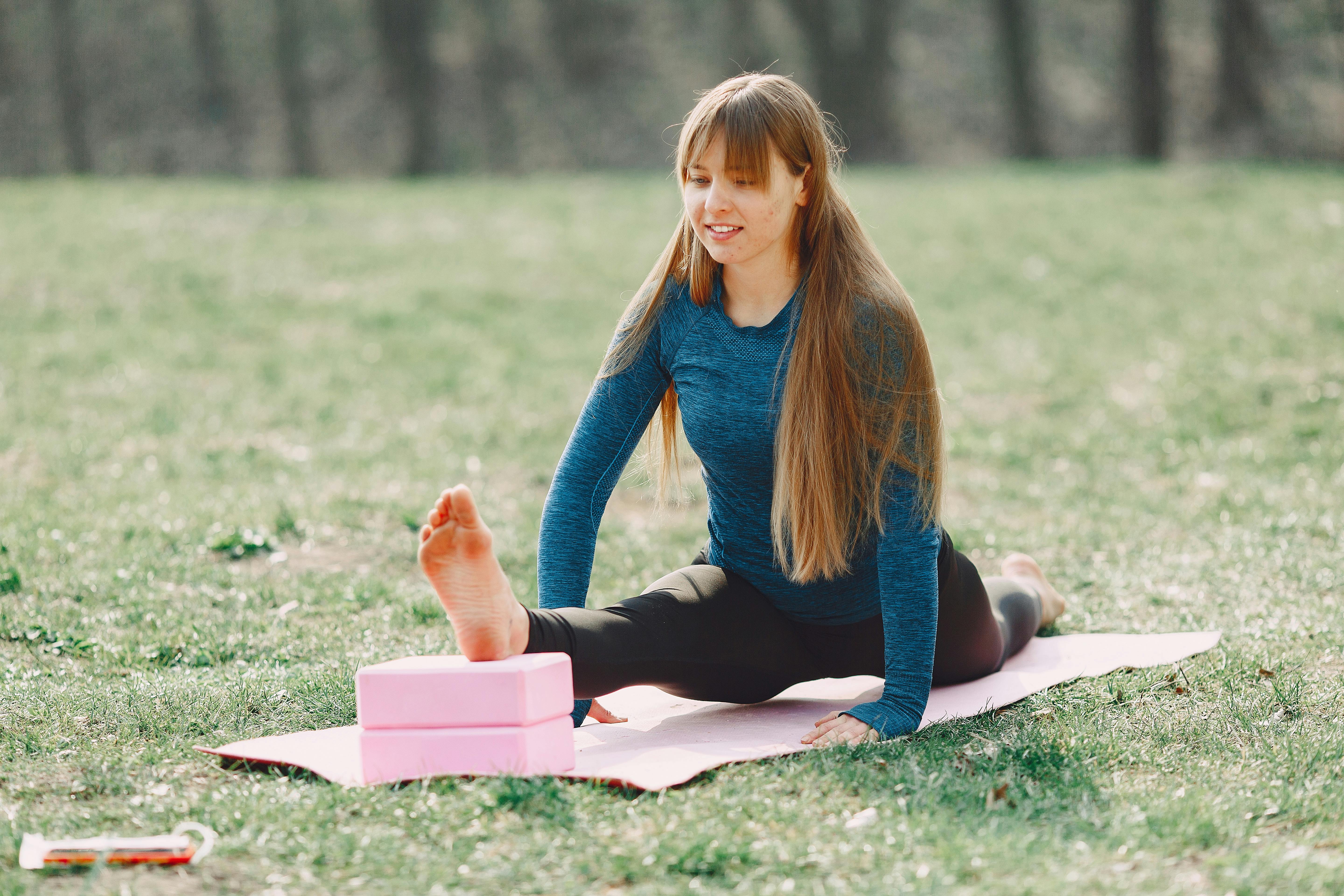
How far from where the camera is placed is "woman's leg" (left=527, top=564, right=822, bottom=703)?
315 centimetres

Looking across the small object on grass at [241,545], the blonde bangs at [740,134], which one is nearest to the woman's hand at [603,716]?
the blonde bangs at [740,134]

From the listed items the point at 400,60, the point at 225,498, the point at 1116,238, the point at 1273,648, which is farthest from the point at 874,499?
the point at 400,60

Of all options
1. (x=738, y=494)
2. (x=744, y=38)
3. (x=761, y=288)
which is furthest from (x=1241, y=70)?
(x=738, y=494)

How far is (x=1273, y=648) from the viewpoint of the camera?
412 centimetres

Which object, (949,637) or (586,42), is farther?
(586,42)

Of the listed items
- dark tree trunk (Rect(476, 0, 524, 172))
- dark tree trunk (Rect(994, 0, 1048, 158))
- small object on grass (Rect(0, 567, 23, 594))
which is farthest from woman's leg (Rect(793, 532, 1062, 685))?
dark tree trunk (Rect(476, 0, 524, 172))

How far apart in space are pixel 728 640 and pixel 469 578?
34.0 inches

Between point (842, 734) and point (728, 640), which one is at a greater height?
point (728, 640)

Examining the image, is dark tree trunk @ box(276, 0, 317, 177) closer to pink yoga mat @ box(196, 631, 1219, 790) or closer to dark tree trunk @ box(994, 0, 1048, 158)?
dark tree trunk @ box(994, 0, 1048, 158)

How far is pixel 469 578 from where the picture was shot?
9.39 feet

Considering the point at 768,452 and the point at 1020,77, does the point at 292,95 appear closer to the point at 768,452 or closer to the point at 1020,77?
the point at 1020,77

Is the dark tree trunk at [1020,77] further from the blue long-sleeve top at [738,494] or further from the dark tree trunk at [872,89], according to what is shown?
the blue long-sleeve top at [738,494]

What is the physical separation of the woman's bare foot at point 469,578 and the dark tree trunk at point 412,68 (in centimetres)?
1895

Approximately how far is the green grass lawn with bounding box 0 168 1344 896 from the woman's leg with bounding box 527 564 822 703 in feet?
1.16
